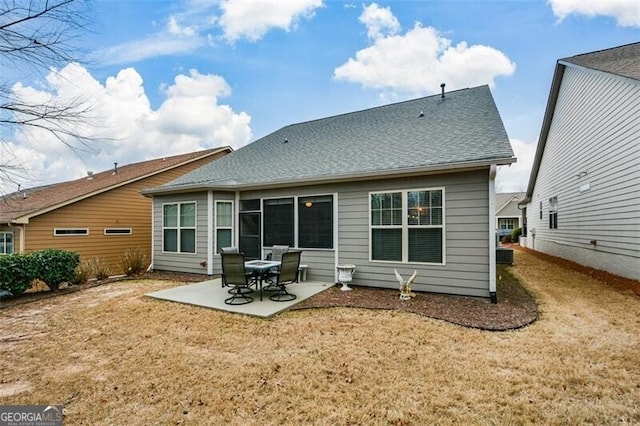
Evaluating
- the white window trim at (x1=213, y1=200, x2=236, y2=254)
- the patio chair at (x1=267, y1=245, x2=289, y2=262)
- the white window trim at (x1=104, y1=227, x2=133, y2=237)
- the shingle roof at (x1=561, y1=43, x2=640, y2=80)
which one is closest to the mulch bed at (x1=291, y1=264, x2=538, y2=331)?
the patio chair at (x1=267, y1=245, x2=289, y2=262)

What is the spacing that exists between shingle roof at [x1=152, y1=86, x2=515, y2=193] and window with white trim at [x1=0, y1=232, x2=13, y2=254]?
23.5ft

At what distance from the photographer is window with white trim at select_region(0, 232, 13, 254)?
11.4 metres

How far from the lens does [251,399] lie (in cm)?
282

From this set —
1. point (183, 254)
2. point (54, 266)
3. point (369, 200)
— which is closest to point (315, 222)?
point (369, 200)

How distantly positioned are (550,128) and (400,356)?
15276mm

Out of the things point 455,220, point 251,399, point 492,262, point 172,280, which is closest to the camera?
point 251,399

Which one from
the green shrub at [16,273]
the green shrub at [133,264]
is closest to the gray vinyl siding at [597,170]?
the green shrub at [133,264]

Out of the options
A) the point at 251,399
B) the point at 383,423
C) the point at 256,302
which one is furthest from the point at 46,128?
the point at 383,423

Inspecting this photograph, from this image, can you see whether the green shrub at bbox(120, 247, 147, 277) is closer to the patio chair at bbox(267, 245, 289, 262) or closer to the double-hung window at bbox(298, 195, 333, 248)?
the patio chair at bbox(267, 245, 289, 262)

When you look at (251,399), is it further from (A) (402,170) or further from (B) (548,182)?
(B) (548,182)

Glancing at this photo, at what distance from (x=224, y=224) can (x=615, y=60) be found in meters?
13.1

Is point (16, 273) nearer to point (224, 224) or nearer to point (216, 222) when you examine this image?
point (216, 222)

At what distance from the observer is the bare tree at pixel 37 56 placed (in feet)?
9.82

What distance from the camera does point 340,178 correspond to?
728 centimetres
